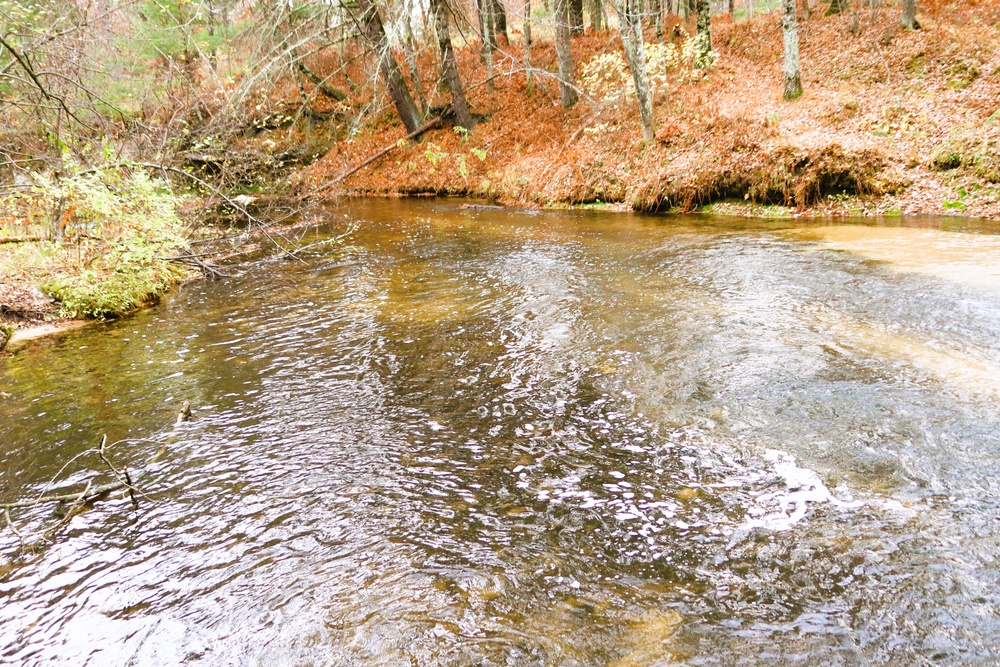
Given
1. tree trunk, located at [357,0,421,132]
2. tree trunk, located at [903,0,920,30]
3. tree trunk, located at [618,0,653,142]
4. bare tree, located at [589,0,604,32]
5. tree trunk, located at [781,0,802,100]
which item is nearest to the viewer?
tree trunk, located at [618,0,653,142]

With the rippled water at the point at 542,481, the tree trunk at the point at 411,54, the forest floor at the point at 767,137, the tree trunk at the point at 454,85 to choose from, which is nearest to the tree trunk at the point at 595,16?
the forest floor at the point at 767,137

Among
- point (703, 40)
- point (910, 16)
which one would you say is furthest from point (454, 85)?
point (910, 16)

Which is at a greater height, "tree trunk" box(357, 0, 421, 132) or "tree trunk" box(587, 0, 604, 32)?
"tree trunk" box(587, 0, 604, 32)

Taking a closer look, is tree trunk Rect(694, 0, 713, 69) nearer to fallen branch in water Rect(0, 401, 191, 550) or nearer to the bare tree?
the bare tree

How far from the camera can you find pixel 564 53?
19859mm

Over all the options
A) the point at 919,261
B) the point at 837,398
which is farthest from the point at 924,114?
the point at 837,398

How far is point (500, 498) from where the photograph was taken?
4176mm

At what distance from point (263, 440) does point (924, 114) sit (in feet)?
54.3

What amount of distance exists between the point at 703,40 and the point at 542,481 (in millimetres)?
19673

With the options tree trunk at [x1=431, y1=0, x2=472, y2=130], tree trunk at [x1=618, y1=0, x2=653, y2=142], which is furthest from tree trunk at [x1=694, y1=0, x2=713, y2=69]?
tree trunk at [x1=431, y1=0, x2=472, y2=130]

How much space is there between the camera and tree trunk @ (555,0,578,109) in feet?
63.6

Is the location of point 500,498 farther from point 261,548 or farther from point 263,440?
point 263,440

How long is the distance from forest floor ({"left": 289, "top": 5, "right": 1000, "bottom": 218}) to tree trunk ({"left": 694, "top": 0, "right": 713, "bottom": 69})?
46 centimetres

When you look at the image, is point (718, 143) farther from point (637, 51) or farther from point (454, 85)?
point (454, 85)
